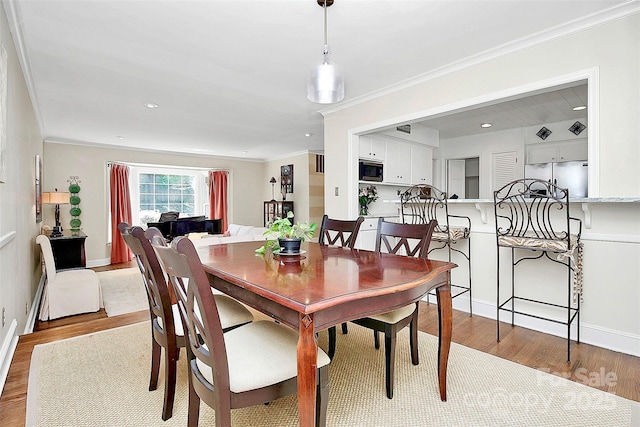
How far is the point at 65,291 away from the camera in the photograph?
361cm

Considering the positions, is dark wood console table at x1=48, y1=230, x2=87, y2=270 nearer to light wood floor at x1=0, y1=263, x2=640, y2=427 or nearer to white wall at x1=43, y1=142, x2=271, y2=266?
white wall at x1=43, y1=142, x2=271, y2=266

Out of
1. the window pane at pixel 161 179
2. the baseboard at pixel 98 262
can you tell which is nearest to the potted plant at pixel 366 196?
the window pane at pixel 161 179

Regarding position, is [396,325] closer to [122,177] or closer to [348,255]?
[348,255]

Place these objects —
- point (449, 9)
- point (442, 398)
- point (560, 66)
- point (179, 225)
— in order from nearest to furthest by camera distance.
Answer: point (442, 398), point (449, 9), point (560, 66), point (179, 225)

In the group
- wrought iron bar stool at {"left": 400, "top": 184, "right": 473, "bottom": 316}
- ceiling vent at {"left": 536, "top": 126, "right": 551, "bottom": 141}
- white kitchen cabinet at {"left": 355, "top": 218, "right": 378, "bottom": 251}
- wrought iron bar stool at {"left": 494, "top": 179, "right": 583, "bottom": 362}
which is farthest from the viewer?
ceiling vent at {"left": 536, "top": 126, "right": 551, "bottom": 141}

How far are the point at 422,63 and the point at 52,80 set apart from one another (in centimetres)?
359

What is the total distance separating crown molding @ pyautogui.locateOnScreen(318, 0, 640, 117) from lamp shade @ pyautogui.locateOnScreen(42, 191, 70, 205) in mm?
4852

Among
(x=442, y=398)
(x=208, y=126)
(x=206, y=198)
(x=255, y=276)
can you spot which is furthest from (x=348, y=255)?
(x=206, y=198)

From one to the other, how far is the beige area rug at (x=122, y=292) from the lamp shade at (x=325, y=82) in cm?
308

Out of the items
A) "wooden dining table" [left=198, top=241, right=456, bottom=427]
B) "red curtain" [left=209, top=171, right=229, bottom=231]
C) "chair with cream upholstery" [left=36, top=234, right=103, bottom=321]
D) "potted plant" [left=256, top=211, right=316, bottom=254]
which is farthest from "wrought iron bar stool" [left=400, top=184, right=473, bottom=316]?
"red curtain" [left=209, top=171, right=229, bottom=231]

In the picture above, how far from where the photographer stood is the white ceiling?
6.93 ft

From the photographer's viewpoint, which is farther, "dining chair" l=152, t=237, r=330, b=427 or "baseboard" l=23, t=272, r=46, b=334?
"baseboard" l=23, t=272, r=46, b=334

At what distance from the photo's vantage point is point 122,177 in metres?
6.88

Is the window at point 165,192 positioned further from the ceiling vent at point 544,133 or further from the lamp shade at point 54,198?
the ceiling vent at point 544,133
